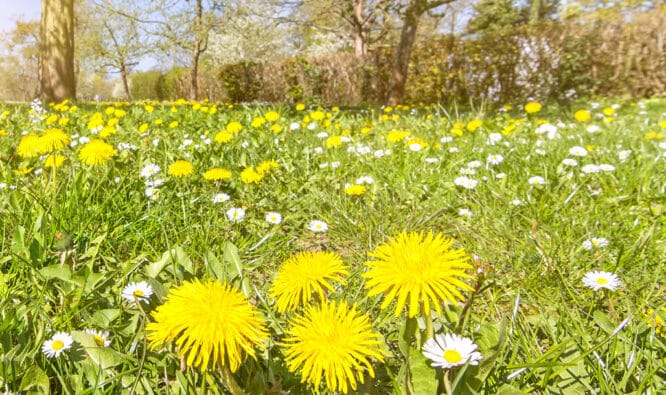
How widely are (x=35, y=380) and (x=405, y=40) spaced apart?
35.2ft

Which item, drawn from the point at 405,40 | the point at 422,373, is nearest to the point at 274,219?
the point at 422,373

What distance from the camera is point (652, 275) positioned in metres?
1.47

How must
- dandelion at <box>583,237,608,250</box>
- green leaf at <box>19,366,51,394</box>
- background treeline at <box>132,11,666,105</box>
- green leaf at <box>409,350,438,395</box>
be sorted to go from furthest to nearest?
background treeline at <box>132,11,666,105</box>
dandelion at <box>583,237,608,250</box>
green leaf at <box>19,366,51,394</box>
green leaf at <box>409,350,438,395</box>

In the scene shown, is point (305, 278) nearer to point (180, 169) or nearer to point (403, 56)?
point (180, 169)

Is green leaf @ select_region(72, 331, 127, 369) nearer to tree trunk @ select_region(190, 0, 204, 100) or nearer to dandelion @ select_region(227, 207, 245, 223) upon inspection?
dandelion @ select_region(227, 207, 245, 223)

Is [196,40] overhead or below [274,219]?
overhead

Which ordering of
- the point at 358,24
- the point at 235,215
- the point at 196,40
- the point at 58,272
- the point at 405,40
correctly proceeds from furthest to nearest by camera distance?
1. the point at 196,40
2. the point at 358,24
3. the point at 405,40
4. the point at 235,215
5. the point at 58,272

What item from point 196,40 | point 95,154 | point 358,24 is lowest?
point 95,154

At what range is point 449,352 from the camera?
762mm

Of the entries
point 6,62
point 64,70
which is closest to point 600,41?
point 64,70

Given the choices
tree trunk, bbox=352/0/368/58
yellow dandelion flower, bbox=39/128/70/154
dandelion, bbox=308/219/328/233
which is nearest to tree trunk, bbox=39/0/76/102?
yellow dandelion flower, bbox=39/128/70/154

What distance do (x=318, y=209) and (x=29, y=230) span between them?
1.21m

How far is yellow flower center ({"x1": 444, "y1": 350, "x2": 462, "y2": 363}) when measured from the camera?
2.44 feet

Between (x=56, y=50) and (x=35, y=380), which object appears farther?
(x=56, y=50)
